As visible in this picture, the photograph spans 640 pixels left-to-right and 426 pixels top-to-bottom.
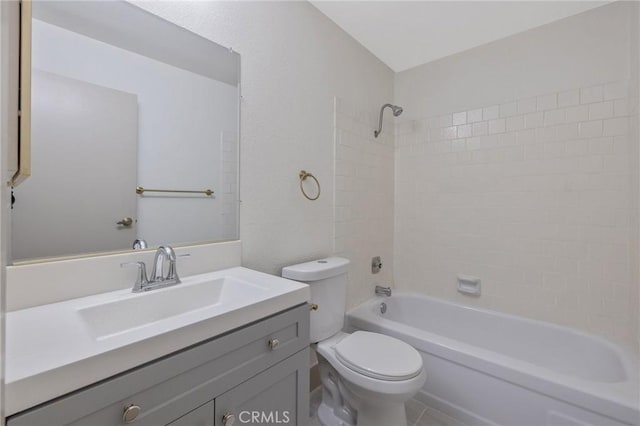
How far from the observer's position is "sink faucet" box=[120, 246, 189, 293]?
3.37 ft

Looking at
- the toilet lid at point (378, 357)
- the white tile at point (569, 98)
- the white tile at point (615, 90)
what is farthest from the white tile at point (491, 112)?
the toilet lid at point (378, 357)

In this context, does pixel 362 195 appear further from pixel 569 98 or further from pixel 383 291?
pixel 569 98

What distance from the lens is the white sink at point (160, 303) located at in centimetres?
87

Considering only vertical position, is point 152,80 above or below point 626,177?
above

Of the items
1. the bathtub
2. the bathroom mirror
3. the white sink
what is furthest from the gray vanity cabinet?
the bathtub

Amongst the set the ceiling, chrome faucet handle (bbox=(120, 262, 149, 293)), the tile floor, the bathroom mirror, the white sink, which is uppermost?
the ceiling

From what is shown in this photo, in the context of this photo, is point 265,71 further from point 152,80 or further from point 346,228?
point 346,228

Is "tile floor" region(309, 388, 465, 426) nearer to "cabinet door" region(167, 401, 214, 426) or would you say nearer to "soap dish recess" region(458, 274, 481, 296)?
"soap dish recess" region(458, 274, 481, 296)

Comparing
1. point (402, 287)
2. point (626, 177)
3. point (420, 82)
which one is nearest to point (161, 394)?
point (402, 287)

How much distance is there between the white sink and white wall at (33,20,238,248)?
9.3 inches

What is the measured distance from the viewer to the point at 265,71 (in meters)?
1.52

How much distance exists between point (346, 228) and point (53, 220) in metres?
1.56

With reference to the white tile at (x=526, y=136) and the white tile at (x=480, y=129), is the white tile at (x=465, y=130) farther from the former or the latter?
the white tile at (x=526, y=136)

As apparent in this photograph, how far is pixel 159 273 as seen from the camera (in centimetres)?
108
